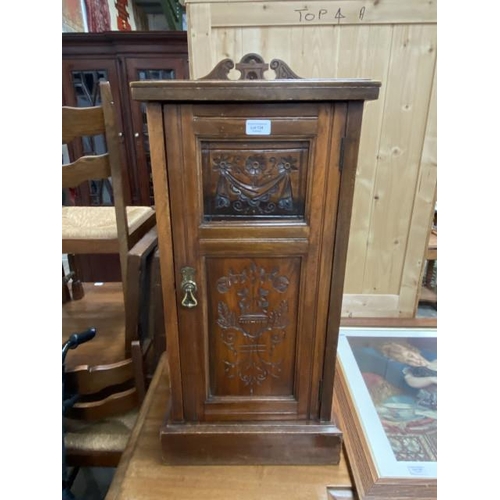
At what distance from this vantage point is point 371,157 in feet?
4.36

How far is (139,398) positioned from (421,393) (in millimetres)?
1015

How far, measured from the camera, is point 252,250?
0.80 meters

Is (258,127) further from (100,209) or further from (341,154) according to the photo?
(100,209)

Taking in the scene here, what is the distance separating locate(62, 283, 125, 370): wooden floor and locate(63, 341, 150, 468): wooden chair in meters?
0.07

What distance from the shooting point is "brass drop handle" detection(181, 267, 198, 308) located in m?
0.81

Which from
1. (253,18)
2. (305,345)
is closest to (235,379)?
(305,345)

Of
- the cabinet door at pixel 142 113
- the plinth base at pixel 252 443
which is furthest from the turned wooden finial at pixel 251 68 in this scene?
the cabinet door at pixel 142 113

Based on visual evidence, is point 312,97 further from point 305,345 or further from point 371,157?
point 371,157

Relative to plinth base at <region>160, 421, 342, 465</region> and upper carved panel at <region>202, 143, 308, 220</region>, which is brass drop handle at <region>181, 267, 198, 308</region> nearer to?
upper carved panel at <region>202, 143, 308, 220</region>

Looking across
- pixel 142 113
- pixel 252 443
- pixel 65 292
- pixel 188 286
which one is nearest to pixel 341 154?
pixel 188 286

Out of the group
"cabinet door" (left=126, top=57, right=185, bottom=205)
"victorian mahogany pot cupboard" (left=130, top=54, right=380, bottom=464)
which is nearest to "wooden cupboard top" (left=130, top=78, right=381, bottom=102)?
"victorian mahogany pot cupboard" (left=130, top=54, right=380, bottom=464)

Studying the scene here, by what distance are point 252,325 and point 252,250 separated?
21 centimetres

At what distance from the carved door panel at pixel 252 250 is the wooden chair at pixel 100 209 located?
0.40m

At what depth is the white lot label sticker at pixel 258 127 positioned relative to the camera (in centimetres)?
Result: 71
